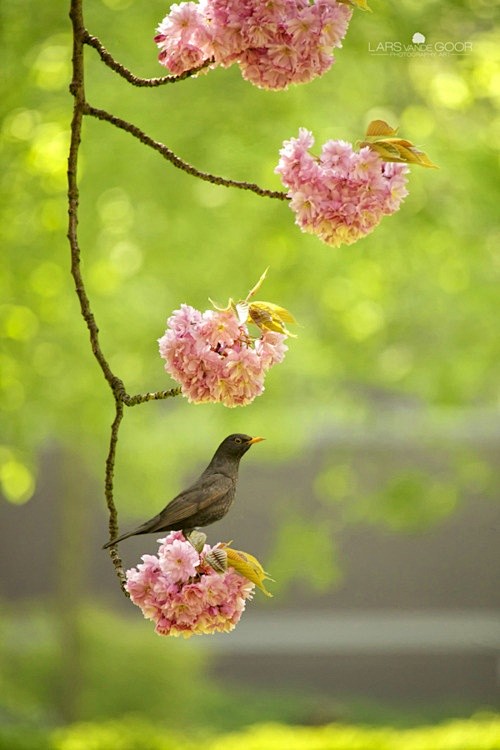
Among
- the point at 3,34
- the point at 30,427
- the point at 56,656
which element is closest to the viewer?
the point at 3,34

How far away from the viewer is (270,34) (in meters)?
1.12

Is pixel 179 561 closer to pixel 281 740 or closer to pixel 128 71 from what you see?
pixel 128 71

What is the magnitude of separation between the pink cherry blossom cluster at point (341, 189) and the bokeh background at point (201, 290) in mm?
2382

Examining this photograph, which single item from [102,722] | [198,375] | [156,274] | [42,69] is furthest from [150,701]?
[198,375]

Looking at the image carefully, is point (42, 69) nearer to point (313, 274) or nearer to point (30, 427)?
point (313, 274)

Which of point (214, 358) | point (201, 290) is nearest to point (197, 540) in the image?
point (214, 358)

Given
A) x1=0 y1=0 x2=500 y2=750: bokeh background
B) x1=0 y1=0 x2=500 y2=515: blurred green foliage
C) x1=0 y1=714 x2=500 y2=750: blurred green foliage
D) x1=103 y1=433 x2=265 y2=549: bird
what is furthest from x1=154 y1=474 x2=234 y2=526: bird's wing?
x1=0 y1=714 x2=500 y2=750: blurred green foliage

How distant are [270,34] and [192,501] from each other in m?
0.46

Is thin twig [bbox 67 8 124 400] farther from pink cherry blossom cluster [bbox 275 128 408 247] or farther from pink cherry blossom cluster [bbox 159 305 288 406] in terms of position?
pink cherry blossom cluster [bbox 275 128 408 247]

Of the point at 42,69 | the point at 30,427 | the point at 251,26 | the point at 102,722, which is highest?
the point at 42,69

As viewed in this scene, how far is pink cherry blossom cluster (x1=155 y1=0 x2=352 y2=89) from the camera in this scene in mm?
1110

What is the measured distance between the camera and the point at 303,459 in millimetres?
8156

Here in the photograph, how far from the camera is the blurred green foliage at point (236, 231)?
3574 millimetres

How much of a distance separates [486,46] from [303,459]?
15.7 ft
